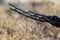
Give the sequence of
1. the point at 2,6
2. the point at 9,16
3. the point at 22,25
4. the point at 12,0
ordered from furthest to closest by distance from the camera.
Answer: the point at 12,0 < the point at 2,6 < the point at 9,16 < the point at 22,25

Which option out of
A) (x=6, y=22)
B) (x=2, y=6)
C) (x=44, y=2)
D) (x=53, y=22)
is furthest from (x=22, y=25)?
(x=44, y=2)

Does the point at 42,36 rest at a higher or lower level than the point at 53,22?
lower

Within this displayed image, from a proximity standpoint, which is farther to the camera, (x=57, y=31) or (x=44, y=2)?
(x=44, y=2)

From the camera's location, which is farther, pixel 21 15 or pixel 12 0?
pixel 12 0

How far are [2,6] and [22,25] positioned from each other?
884 millimetres

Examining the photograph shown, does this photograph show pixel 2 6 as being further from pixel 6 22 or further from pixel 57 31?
pixel 57 31

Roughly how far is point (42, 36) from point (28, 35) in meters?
0.19

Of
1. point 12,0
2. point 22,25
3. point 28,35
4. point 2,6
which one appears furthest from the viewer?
point 12,0

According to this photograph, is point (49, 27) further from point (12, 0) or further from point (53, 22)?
point (12, 0)

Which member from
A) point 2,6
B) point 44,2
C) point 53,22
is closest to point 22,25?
point 53,22

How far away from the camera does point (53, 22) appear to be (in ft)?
9.68

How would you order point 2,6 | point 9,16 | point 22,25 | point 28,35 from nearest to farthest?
point 28,35
point 22,25
point 9,16
point 2,6

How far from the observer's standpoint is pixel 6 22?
320cm

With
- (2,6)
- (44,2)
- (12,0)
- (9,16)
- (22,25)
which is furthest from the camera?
(44,2)
